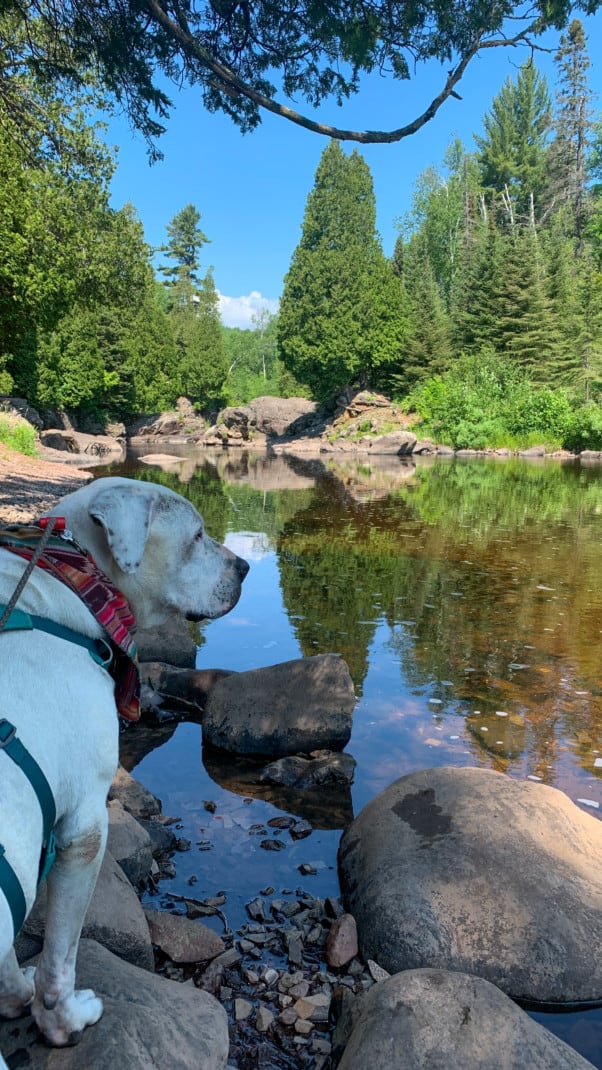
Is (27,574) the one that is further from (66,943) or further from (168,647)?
(168,647)

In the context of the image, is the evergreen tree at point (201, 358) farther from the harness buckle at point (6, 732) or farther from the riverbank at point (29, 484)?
the harness buckle at point (6, 732)

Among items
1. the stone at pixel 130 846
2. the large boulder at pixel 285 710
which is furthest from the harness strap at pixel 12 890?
the large boulder at pixel 285 710

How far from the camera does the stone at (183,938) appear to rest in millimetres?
3359

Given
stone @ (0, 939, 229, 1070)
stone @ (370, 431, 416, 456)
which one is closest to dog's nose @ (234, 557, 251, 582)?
stone @ (0, 939, 229, 1070)

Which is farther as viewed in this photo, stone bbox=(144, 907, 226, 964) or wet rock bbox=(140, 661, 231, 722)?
wet rock bbox=(140, 661, 231, 722)

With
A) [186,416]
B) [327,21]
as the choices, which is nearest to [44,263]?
[327,21]

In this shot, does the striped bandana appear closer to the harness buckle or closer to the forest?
the harness buckle

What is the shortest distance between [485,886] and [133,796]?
2.29 m

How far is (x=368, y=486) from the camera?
24.8 m

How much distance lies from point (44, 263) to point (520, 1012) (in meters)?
16.7

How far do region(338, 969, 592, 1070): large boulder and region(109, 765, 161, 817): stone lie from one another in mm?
2277

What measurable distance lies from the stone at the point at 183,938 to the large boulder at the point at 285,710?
2.14 m

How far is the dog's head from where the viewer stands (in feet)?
8.24

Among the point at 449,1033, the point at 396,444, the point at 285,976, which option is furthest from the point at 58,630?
the point at 396,444
